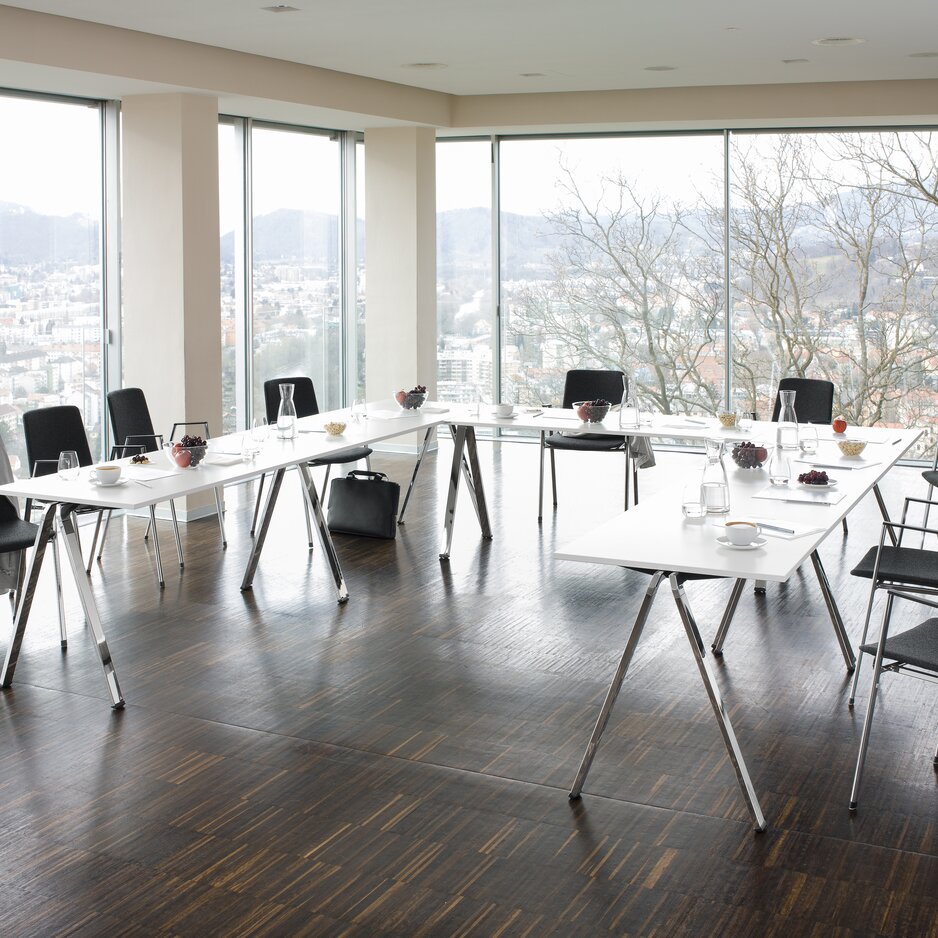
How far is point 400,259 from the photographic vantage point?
386 inches

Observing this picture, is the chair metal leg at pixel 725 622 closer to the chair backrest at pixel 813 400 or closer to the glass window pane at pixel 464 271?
the chair backrest at pixel 813 400

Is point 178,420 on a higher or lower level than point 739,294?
lower

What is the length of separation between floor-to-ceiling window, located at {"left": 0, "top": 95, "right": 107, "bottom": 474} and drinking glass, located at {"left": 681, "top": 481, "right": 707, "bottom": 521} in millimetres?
4821

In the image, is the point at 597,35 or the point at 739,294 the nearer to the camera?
the point at 597,35

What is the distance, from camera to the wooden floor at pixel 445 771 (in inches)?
120

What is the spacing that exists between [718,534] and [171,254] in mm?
4760

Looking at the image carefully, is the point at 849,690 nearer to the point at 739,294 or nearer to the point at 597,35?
the point at 597,35

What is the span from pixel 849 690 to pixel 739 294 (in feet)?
19.6

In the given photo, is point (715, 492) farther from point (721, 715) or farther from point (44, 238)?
point (44, 238)

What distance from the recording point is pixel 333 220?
10.2 meters

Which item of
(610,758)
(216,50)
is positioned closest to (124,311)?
(216,50)

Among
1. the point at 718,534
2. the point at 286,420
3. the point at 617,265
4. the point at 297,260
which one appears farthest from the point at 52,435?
the point at 617,265

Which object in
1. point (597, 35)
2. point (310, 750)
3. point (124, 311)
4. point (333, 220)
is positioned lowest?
point (310, 750)

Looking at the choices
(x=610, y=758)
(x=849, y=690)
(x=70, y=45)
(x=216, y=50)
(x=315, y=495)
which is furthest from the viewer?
(x=216, y=50)
